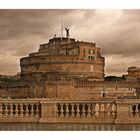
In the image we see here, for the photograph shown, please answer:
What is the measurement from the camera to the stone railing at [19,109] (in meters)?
13.2

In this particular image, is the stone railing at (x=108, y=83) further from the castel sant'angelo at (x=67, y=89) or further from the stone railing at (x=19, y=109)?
the stone railing at (x=19, y=109)

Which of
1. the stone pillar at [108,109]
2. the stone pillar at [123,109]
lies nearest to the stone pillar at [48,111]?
the stone pillar at [108,109]

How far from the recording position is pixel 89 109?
13141 millimetres

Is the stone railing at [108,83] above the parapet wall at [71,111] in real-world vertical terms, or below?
above

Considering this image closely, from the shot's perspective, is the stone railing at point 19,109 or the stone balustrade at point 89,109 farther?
the stone railing at point 19,109

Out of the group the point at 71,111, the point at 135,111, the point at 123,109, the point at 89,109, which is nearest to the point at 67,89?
the point at 71,111

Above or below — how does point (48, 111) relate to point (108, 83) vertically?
below

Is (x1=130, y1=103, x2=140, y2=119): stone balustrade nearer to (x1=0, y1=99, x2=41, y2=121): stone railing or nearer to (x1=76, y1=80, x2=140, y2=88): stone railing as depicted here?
(x1=76, y1=80, x2=140, y2=88): stone railing

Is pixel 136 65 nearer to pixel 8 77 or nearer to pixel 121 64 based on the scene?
pixel 121 64

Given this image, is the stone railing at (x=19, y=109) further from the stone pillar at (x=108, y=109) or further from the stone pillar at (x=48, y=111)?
the stone pillar at (x=108, y=109)

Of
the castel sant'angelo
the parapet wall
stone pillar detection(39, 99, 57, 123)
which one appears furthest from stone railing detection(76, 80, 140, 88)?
stone pillar detection(39, 99, 57, 123)

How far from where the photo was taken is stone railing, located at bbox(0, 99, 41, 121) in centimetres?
1325

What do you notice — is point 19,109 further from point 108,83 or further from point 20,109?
point 108,83

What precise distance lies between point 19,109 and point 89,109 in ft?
3.19
